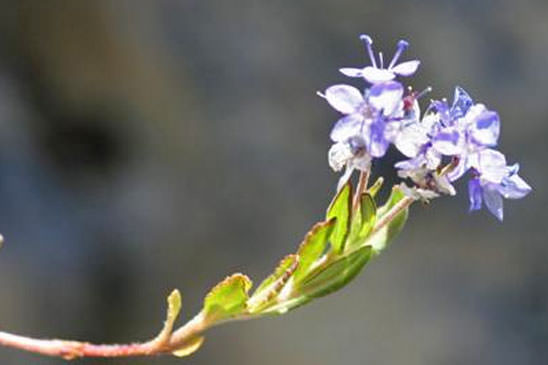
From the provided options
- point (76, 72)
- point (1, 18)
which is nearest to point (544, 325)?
point (76, 72)

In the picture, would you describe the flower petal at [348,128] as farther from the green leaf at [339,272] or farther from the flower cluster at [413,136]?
the green leaf at [339,272]

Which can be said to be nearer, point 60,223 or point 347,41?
point 347,41

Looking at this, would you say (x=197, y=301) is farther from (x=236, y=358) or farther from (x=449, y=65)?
(x=449, y=65)

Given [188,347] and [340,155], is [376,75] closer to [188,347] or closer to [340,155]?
[340,155]

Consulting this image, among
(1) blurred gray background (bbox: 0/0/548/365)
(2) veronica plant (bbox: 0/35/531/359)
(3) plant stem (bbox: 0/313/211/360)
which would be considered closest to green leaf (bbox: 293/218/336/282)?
(2) veronica plant (bbox: 0/35/531/359)

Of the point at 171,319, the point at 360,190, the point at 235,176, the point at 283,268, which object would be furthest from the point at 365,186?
the point at 235,176

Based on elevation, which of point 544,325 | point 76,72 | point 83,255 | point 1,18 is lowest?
point 544,325

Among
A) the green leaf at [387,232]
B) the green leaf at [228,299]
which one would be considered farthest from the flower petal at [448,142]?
the green leaf at [228,299]

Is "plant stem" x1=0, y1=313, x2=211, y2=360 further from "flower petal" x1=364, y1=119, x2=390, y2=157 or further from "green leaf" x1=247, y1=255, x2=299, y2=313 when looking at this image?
"flower petal" x1=364, y1=119, x2=390, y2=157
